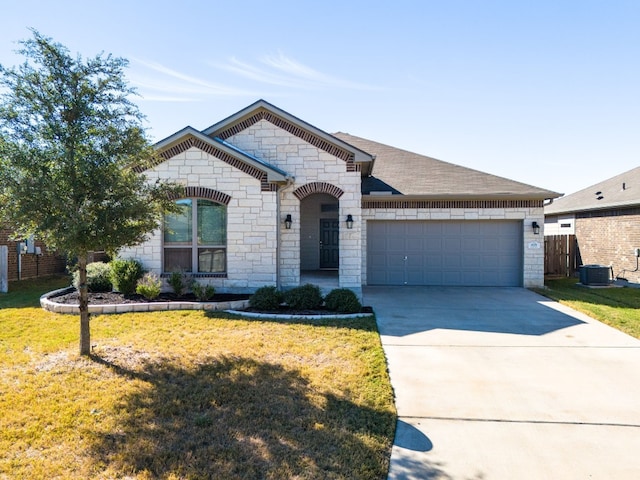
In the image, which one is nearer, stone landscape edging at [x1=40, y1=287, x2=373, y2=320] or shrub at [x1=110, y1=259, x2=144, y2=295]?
stone landscape edging at [x1=40, y1=287, x2=373, y2=320]

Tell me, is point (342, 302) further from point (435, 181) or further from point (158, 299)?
point (435, 181)

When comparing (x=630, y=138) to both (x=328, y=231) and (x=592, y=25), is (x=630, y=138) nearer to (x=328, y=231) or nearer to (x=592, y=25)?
(x=592, y=25)

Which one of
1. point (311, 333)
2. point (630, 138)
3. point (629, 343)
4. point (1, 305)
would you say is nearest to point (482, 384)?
point (311, 333)

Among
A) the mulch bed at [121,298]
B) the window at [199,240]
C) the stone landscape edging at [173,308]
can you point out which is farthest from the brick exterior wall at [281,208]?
the stone landscape edging at [173,308]

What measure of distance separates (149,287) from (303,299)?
374cm

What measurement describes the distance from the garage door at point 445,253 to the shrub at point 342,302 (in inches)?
189

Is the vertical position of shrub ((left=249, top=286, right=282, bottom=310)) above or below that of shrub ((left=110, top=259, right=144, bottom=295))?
below

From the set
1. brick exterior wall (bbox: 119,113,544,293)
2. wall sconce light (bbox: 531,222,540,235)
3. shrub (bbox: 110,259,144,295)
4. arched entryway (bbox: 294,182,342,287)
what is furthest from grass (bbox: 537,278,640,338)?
shrub (bbox: 110,259,144,295)

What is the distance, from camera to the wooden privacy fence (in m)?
15.8

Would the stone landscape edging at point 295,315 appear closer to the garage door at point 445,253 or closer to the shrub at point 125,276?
the shrub at point 125,276

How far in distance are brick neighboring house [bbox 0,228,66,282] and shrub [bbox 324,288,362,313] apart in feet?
32.5

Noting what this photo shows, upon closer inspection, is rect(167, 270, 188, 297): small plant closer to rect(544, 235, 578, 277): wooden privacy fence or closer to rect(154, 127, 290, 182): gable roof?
rect(154, 127, 290, 182): gable roof

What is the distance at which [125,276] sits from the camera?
9.48 meters

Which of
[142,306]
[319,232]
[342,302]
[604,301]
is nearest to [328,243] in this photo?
[319,232]
